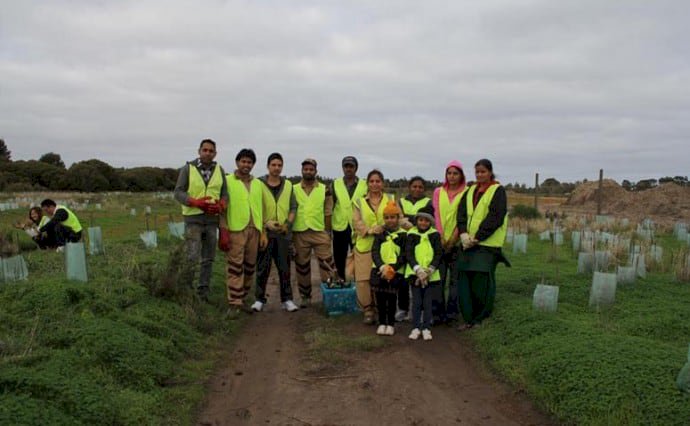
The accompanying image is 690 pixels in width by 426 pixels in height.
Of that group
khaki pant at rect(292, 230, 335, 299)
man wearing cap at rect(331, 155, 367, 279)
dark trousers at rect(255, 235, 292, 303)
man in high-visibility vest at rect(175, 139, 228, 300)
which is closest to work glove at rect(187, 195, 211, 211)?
man in high-visibility vest at rect(175, 139, 228, 300)

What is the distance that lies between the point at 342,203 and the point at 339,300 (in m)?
1.35

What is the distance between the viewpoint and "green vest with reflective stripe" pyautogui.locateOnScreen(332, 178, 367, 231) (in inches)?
298

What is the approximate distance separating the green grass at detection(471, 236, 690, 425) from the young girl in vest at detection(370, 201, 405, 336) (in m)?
1.03

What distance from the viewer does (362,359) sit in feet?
18.5

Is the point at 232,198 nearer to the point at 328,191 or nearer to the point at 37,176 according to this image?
the point at 328,191

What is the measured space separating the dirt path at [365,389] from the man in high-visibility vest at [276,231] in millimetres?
1416

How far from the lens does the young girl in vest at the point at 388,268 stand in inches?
256

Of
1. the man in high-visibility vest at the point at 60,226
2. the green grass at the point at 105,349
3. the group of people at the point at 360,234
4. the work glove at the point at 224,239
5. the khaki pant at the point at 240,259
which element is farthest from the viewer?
the man in high-visibility vest at the point at 60,226

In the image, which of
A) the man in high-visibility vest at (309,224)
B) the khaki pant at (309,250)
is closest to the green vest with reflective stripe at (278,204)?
the man in high-visibility vest at (309,224)

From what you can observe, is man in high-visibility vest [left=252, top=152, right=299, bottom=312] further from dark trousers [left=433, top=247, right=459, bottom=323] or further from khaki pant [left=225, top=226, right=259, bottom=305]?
dark trousers [left=433, top=247, right=459, bottom=323]

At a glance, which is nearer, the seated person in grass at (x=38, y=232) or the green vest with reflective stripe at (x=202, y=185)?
the green vest with reflective stripe at (x=202, y=185)

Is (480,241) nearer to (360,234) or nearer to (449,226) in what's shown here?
(449,226)

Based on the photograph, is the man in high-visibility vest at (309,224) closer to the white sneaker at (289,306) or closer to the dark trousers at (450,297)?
the white sneaker at (289,306)

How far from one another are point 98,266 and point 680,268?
892cm
